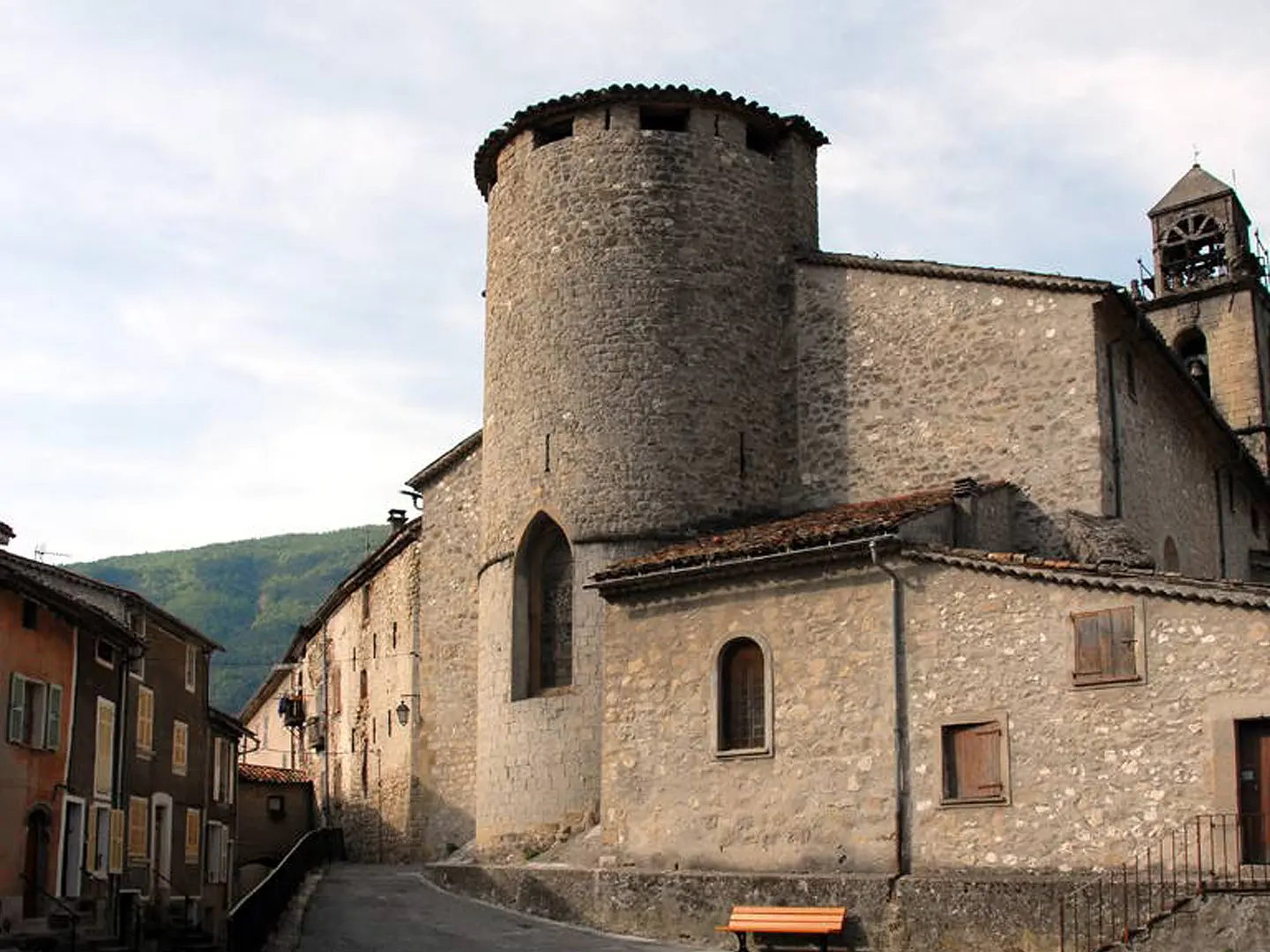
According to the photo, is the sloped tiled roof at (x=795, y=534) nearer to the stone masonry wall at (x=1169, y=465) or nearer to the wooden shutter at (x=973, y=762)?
the stone masonry wall at (x=1169, y=465)

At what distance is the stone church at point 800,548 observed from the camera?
1909cm

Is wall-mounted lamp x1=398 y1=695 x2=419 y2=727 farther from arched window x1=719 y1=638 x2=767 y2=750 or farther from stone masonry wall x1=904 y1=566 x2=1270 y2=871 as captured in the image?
stone masonry wall x1=904 y1=566 x2=1270 y2=871

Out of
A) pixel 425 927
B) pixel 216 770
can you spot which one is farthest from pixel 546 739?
pixel 216 770

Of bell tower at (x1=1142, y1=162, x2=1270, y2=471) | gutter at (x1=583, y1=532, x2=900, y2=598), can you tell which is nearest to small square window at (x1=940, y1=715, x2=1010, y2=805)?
gutter at (x1=583, y1=532, x2=900, y2=598)

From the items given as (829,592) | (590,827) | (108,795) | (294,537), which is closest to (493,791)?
(590,827)

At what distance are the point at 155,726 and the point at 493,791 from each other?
24.7ft

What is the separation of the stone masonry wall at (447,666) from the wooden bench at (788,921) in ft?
44.6

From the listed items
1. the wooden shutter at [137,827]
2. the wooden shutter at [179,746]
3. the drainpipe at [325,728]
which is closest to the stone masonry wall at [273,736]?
the drainpipe at [325,728]

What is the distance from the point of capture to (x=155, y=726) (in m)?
30.5

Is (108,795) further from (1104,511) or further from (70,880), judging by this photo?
(1104,511)

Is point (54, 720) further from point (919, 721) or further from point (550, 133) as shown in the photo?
point (550, 133)

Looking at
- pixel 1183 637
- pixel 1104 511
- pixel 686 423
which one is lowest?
pixel 1183 637

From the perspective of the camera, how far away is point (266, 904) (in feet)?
73.8

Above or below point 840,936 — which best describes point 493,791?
above
